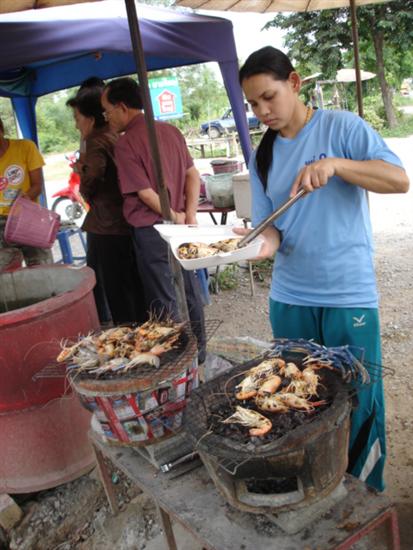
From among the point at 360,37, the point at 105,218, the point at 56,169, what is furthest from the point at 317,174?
the point at 360,37

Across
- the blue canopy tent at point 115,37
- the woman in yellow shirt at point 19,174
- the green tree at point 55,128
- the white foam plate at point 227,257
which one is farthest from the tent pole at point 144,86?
the green tree at point 55,128

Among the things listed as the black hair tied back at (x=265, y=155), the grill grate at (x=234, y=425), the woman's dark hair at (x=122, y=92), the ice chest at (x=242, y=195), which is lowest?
the grill grate at (x=234, y=425)

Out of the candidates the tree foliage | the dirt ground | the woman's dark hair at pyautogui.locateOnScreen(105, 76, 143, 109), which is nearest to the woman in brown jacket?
the woman's dark hair at pyautogui.locateOnScreen(105, 76, 143, 109)

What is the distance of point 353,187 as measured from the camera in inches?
73.3

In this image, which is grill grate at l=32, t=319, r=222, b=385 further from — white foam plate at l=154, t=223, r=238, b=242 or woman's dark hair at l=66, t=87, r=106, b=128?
woman's dark hair at l=66, t=87, r=106, b=128

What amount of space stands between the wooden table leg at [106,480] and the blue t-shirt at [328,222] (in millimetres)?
1343

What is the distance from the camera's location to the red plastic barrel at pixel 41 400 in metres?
2.57

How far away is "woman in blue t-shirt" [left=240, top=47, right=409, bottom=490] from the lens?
5.89ft

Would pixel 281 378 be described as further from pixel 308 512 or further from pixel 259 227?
pixel 259 227

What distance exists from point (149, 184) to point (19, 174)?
1.73 meters

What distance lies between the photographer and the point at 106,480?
257 centimetres

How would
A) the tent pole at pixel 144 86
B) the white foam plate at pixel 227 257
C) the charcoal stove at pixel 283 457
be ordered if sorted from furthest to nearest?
the tent pole at pixel 144 86 → the white foam plate at pixel 227 257 → the charcoal stove at pixel 283 457

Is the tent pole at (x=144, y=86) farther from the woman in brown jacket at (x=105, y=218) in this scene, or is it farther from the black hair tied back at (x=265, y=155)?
the woman in brown jacket at (x=105, y=218)

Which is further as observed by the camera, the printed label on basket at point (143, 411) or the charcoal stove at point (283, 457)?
the printed label on basket at point (143, 411)
